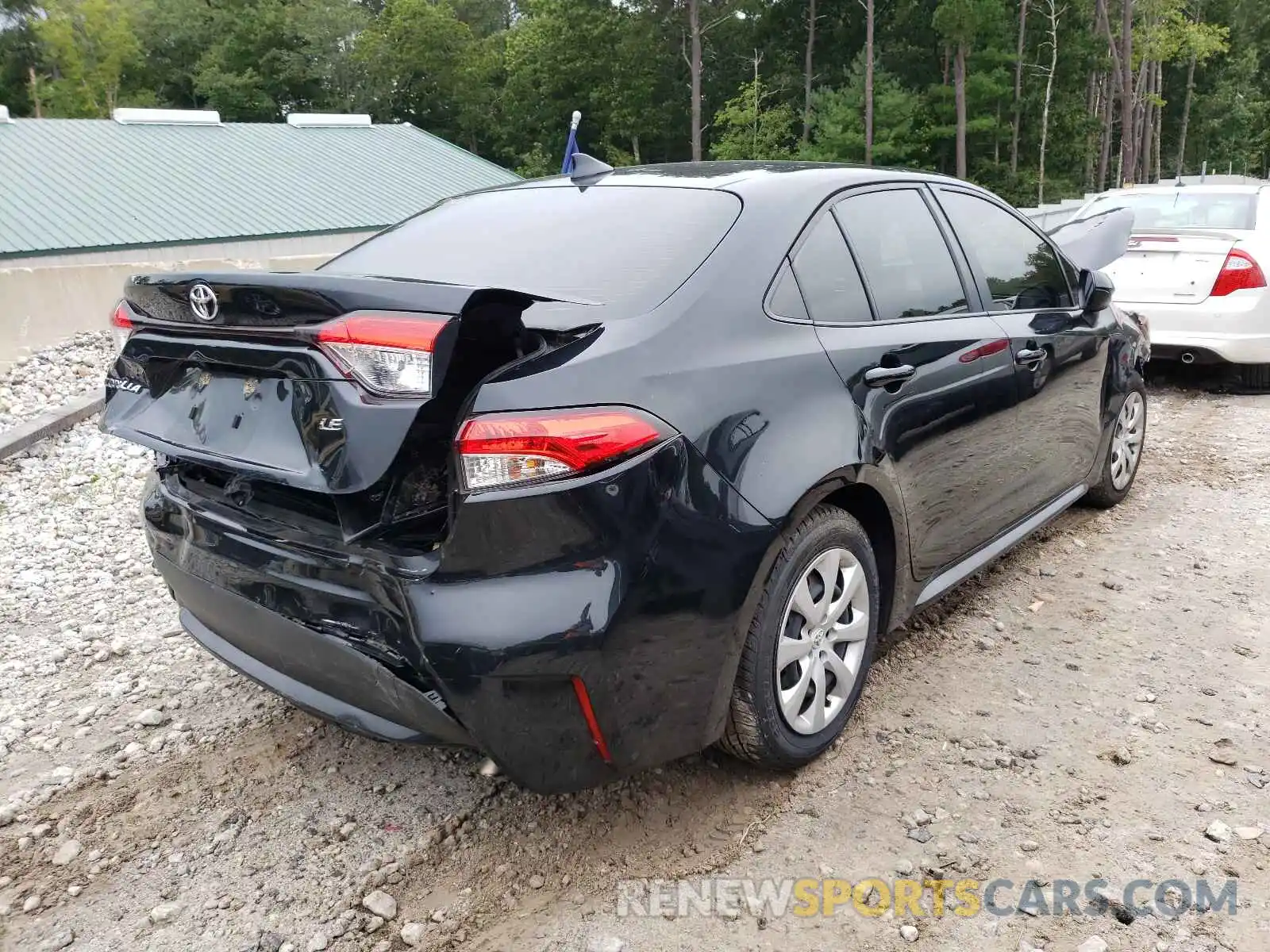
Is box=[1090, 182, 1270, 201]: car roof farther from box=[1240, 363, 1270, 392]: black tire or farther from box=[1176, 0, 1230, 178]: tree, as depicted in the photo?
box=[1176, 0, 1230, 178]: tree

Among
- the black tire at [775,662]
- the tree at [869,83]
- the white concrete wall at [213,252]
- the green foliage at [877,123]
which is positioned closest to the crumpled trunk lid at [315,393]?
the black tire at [775,662]

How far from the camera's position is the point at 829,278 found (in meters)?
2.88

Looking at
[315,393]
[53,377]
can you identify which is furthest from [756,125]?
[315,393]

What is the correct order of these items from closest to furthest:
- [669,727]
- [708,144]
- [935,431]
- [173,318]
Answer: [669,727], [173,318], [935,431], [708,144]

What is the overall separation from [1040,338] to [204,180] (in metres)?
19.5

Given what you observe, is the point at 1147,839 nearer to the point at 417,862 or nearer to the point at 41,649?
the point at 417,862

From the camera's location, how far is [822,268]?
2869 mm

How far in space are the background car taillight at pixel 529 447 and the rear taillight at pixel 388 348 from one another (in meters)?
0.14

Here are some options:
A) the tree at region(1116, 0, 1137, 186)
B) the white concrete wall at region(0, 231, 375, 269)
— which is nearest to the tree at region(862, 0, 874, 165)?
the tree at region(1116, 0, 1137, 186)

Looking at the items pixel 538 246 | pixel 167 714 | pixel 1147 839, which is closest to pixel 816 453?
pixel 538 246

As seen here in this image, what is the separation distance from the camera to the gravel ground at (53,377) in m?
7.35

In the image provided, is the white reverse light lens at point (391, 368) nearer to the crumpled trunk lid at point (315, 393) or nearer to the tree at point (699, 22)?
the crumpled trunk lid at point (315, 393)

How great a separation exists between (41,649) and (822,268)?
3.19m

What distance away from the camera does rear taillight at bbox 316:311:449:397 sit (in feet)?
6.76
